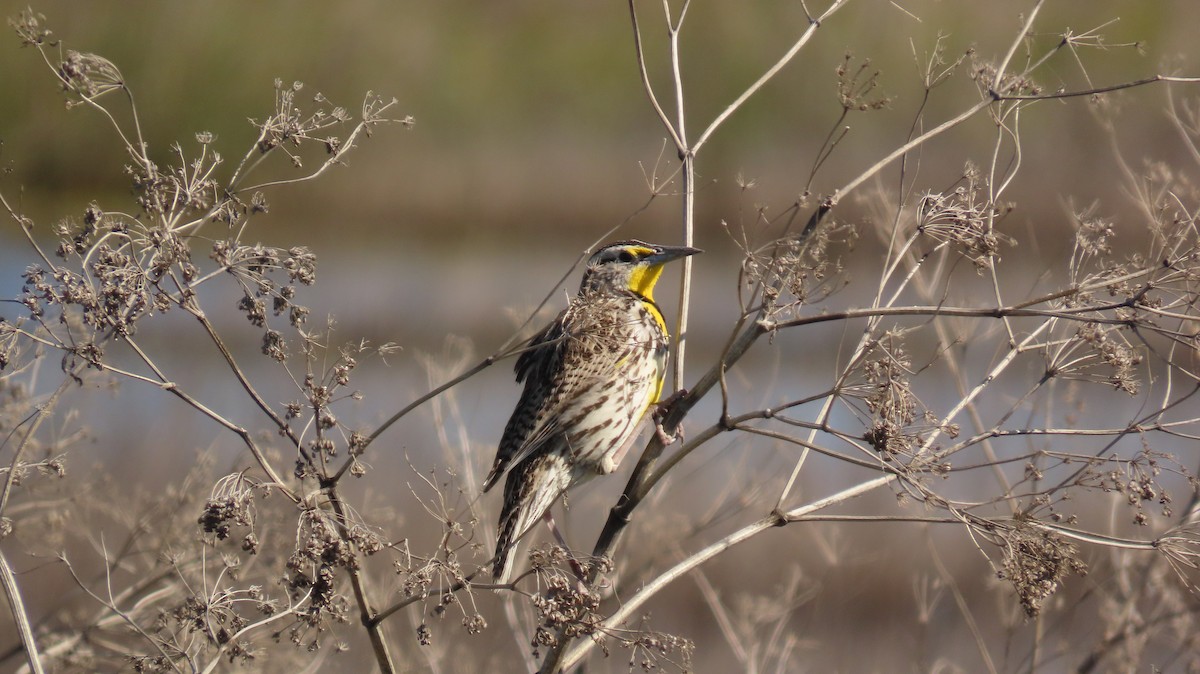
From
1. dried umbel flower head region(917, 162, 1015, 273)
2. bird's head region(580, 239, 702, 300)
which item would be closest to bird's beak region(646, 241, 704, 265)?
bird's head region(580, 239, 702, 300)

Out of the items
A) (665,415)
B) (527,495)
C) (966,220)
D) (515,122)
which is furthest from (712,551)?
(515,122)

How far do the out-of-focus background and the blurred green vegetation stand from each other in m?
0.03

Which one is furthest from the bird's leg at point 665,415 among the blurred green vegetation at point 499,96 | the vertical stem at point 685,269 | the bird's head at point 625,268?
the blurred green vegetation at point 499,96

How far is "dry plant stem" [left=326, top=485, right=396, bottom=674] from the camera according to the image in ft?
8.16

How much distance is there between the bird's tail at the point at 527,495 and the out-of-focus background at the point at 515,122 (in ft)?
26.9

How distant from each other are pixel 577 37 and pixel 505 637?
10.1m

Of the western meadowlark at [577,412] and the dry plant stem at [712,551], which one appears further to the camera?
the western meadowlark at [577,412]

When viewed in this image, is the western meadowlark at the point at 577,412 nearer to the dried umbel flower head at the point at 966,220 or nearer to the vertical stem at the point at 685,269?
the vertical stem at the point at 685,269

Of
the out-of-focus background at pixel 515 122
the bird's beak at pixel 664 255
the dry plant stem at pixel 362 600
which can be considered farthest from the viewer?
the out-of-focus background at pixel 515 122

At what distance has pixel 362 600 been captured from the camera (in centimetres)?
265

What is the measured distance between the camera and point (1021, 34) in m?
2.86

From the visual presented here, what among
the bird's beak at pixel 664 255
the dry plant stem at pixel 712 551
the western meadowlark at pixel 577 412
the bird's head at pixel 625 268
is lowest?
the dry plant stem at pixel 712 551

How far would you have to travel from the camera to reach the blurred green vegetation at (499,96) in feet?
45.3

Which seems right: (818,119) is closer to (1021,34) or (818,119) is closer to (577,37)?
(577,37)
